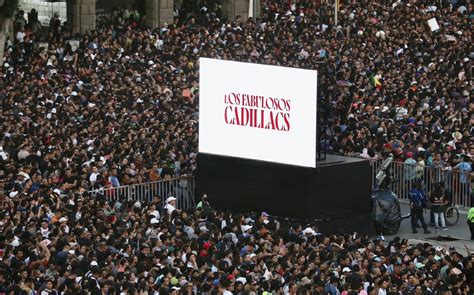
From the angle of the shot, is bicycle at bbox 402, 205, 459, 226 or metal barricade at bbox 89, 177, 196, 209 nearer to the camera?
metal barricade at bbox 89, 177, 196, 209

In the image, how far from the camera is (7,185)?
42531mm

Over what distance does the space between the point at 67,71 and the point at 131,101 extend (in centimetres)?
321

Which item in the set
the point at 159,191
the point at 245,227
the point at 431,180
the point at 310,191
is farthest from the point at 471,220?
the point at 159,191

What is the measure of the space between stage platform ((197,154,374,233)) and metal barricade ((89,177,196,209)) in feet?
5.04

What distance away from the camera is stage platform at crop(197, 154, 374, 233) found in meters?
44.8

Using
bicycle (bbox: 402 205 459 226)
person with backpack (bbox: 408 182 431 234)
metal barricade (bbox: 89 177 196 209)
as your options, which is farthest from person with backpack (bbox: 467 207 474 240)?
metal barricade (bbox: 89 177 196 209)

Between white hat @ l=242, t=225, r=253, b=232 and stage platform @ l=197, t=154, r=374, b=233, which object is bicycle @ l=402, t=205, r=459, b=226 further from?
white hat @ l=242, t=225, r=253, b=232

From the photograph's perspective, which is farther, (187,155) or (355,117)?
(355,117)

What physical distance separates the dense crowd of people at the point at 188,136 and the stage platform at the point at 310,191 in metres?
1.76

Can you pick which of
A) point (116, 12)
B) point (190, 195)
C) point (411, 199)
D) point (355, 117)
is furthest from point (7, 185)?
point (116, 12)

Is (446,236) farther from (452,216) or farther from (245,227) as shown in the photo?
(245,227)

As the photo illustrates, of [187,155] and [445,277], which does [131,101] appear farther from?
[445,277]

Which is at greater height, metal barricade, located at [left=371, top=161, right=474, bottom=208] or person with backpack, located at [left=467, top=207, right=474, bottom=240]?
metal barricade, located at [left=371, top=161, right=474, bottom=208]

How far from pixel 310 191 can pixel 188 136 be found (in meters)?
6.16
